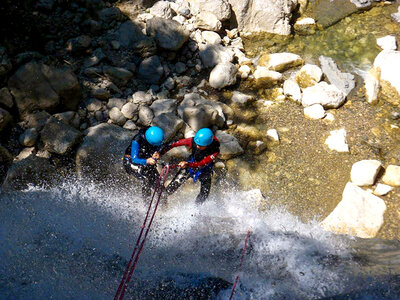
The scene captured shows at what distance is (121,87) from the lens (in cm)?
696

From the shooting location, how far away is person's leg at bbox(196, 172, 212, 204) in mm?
5875

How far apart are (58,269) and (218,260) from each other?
7.78 feet

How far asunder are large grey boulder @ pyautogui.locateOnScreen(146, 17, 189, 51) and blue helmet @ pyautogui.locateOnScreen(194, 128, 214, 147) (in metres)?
3.13

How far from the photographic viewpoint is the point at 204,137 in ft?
16.6

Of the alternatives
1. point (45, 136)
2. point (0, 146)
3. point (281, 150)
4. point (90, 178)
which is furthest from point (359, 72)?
point (0, 146)

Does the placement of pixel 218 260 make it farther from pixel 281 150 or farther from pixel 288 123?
pixel 288 123

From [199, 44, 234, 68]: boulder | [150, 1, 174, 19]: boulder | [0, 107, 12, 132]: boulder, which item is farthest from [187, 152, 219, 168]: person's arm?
[150, 1, 174, 19]: boulder

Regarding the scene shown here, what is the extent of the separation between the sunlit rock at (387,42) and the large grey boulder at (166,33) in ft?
16.4

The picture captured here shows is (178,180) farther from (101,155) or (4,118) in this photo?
(4,118)

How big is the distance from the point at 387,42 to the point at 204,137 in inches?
238

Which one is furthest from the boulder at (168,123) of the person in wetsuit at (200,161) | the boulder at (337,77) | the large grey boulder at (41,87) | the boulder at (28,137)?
the boulder at (337,77)

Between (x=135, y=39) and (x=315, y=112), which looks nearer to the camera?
(x=315, y=112)

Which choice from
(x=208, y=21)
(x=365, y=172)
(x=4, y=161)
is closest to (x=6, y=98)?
(x=4, y=161)

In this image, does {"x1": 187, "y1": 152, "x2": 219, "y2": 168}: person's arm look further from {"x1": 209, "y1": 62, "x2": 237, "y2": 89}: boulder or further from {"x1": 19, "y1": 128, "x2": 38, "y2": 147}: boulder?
{"x1": 19, "y1": 128, "x2": 38, "y2": 147}: boulder
